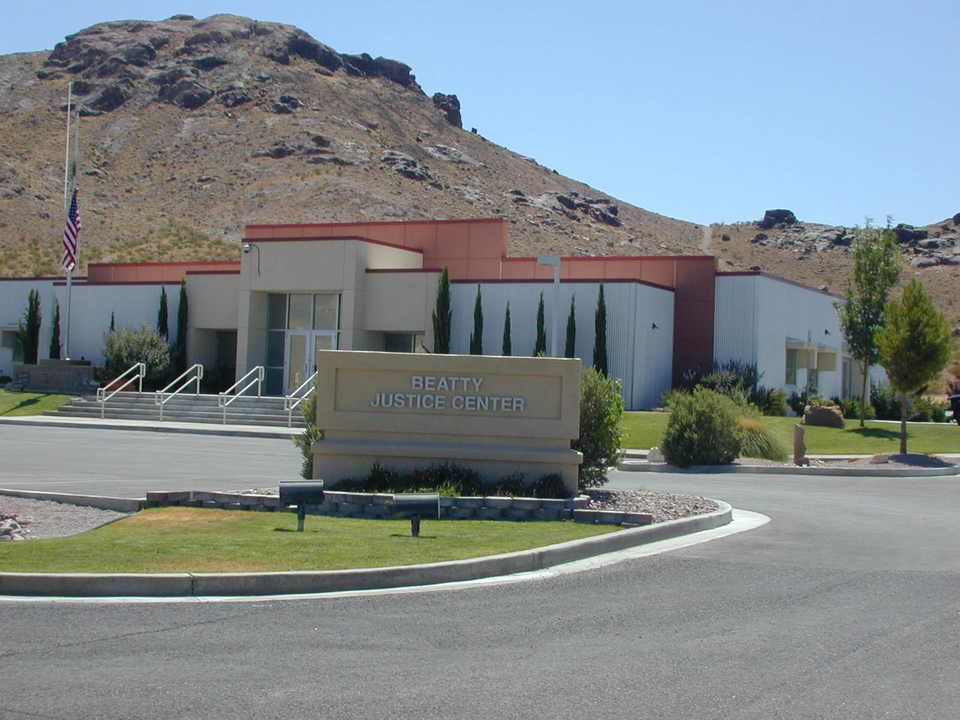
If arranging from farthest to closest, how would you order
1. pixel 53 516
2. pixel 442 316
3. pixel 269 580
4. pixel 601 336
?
pixel 442 316, pixel 601 336, pixel 53 516, pixel 269 580

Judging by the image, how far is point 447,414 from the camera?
1630cm

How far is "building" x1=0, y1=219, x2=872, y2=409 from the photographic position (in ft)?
132

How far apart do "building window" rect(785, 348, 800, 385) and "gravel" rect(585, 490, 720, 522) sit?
2873cm

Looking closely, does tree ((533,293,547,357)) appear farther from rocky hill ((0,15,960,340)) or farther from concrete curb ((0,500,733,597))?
rocky hill ((0,15,960,340))

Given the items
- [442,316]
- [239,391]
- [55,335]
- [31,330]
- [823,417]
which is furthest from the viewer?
[31,330]

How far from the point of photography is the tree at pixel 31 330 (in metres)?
47.4

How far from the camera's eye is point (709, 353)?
135ft

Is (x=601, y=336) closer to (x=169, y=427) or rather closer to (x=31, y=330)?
(x=169, y=427)

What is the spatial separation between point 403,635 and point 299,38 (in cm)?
11890

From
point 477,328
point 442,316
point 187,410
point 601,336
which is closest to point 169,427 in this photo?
point 187,410

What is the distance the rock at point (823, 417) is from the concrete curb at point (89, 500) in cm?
2574

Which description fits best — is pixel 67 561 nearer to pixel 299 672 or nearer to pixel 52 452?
pixel 299 672

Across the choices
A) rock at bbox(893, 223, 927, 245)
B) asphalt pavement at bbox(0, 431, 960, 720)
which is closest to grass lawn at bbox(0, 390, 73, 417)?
asphalt pavement at bbox(0, 431, 960, 720)

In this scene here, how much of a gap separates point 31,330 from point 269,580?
41.7 m
